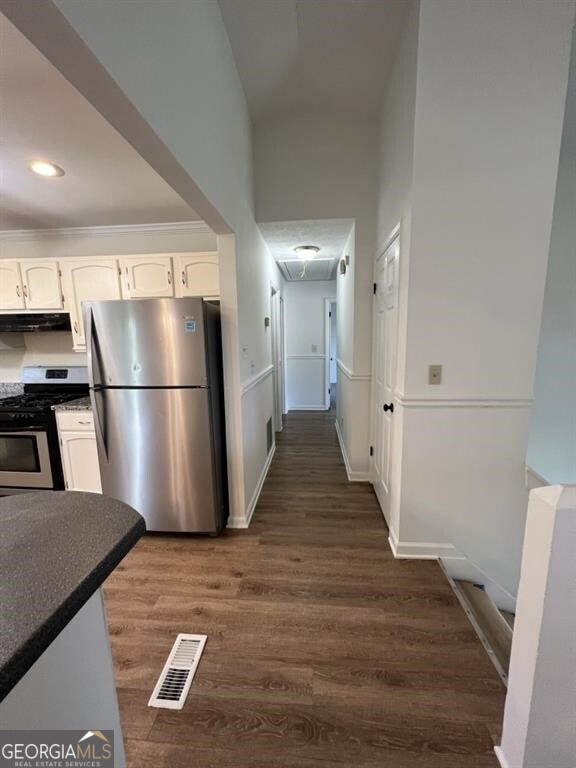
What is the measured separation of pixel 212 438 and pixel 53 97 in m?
1.92

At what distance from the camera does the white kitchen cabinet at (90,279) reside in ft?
8.93

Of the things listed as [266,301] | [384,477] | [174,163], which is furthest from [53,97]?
[384,477]

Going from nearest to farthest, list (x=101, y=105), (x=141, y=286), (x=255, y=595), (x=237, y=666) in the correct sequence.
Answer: (x=101, y=105) < (x=237, y=666) < (x=255, y=595) < (x=141, y=286)

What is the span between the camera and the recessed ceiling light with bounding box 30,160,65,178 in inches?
78.8

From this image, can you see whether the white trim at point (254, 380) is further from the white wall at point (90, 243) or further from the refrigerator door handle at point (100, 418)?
the white wall at point (90, 243)

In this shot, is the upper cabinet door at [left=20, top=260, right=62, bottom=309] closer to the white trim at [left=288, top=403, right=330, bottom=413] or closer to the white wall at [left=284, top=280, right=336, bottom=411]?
the white wall at [left=284, top=280, right=336, bottom=411]

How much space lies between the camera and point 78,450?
Answer: 2580 mm

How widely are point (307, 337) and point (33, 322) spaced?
4.11 m

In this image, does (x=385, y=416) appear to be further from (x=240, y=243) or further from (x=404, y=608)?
(x=240, y=243)

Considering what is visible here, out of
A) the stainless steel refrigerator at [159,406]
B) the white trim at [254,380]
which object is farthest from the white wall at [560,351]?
the stainless steel refrigerator at [159,406]

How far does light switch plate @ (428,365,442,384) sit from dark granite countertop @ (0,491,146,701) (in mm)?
1670

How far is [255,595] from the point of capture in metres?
1.82

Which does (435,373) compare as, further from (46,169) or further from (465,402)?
(46,169)

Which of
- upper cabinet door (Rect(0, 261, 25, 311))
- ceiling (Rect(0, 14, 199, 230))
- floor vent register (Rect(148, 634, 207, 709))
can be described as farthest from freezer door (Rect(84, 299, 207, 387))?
floor vent register (Rect(148, 634, 207, 709))
